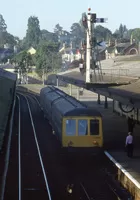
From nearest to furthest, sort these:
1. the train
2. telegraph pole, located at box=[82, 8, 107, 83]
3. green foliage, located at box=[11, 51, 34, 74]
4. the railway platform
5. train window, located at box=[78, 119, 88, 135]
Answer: the railway platform
the train
train window, located at box=[78, 119, 88, 135]
telegraph pole, located at box=[82, 8, 107, 83]
green foliage, located at box=[11, 51, 34, 74]

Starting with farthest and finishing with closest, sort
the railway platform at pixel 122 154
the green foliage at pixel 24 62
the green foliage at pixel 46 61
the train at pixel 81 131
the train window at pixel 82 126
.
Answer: the green foliage at pixel 24 62 < the green foliage at pixel 46 61 < the train window at pixel 82 126 < the train at pixel 81 131 < the railway platform at pixel 122 154

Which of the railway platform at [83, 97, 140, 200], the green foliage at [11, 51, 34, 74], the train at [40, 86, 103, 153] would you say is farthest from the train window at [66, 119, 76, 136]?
the green foliage at [11, 51, 34, 74]

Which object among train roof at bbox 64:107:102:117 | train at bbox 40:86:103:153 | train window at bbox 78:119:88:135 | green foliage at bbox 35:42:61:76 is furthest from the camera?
green foliage at bbox 35:42:61:76

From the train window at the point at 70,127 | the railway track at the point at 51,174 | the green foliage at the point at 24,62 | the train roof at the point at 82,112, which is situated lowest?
the railway track at the point at 51,174

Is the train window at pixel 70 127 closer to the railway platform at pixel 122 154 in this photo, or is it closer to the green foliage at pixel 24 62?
the railway platform at pixel 122 154

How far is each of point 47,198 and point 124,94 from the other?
7835 mm

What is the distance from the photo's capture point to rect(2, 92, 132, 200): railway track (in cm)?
1388

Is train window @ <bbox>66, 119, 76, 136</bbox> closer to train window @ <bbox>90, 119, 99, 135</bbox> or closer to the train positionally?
the train

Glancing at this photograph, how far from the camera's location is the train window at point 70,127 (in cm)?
1841

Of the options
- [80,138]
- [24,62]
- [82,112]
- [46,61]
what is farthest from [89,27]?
[24,62]

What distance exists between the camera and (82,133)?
18344mm

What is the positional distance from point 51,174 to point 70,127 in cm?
258

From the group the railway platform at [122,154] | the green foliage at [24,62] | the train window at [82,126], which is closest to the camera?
the railway platform at [122,154]

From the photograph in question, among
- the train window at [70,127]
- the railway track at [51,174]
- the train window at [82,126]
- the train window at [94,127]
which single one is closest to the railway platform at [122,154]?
the railway track at [51,174]
